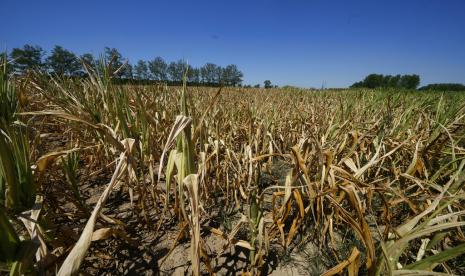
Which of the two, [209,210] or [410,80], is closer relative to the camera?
[209,210]

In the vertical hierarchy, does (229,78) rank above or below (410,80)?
below

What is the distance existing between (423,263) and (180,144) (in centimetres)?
107

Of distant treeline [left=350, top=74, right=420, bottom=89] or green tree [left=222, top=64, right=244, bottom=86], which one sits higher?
distant treeline [left=350, top=74, right=420, bottom=89]

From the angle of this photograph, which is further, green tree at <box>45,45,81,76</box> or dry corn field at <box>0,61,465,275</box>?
green tree at <box>45,45,81,76</box>

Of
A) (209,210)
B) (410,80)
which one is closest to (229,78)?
(209,210)

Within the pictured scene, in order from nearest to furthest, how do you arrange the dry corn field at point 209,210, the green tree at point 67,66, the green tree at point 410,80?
1. the dry corn field at point 209,210
2. the green tree at point 67,66
3. the green tree at point 410,80

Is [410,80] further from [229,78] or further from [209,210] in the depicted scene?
[209,210]

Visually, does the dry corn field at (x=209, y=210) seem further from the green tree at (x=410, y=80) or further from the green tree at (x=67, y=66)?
the green tree at (x=410, y=80)

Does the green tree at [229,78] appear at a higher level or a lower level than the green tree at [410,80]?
lower

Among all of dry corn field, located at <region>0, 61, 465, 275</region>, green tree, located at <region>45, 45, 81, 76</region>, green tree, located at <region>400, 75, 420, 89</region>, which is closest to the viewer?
dry corn field, located at <region>0, 61, 465, 275</region>

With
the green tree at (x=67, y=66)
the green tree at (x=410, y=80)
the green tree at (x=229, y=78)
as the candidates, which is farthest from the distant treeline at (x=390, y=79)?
the green tree at (x=67, y=66)

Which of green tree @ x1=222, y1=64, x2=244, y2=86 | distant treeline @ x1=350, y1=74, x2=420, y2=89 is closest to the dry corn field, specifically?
green tree @ x1=222, y1=64, x2=244, y2=86

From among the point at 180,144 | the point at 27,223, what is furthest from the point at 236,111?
the point at 27,223

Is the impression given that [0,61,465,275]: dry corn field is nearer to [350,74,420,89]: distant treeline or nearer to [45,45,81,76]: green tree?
[45,45,81,76]: green tree
